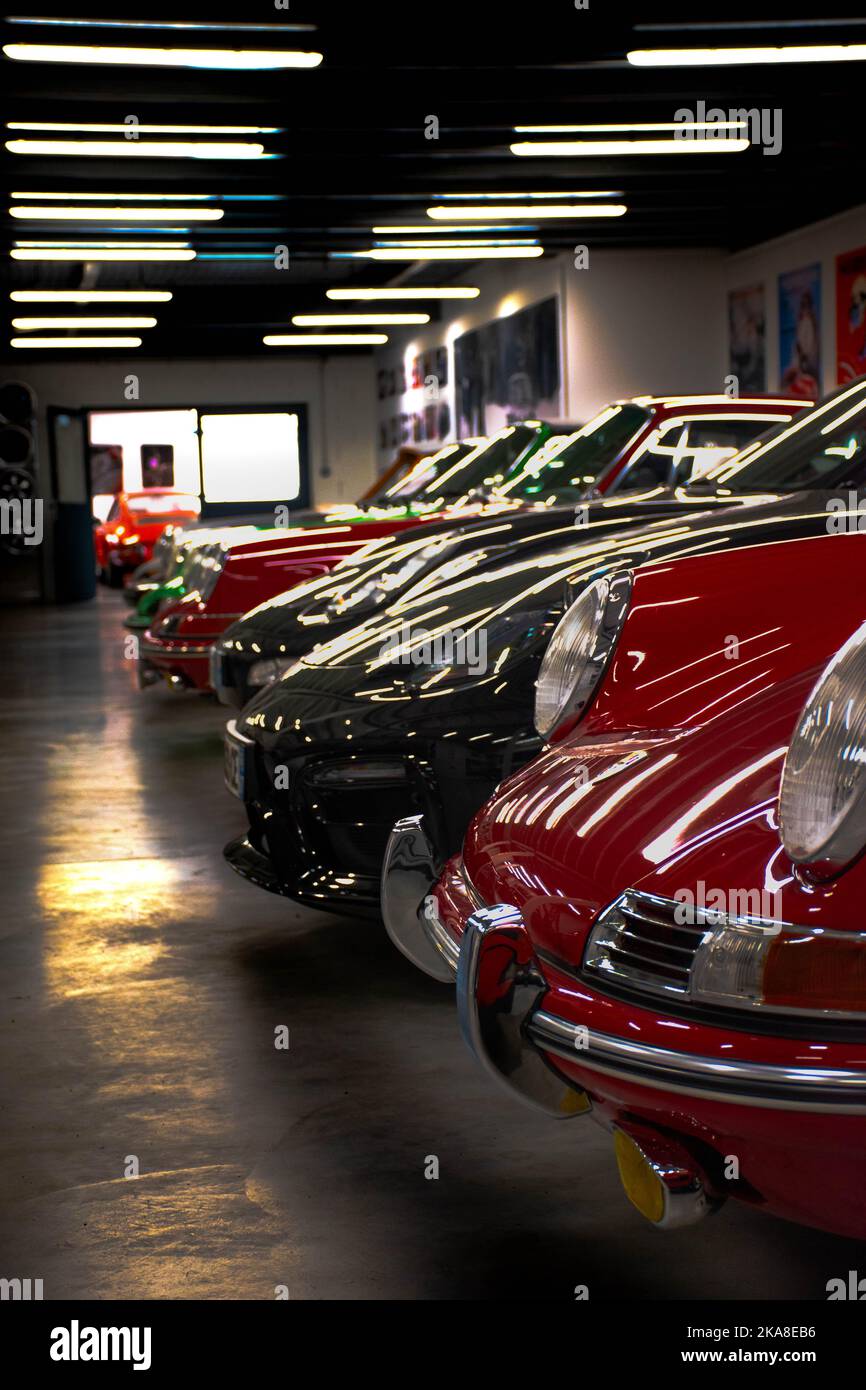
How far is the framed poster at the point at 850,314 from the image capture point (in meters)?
10.8

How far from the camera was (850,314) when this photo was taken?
1095 centimetres

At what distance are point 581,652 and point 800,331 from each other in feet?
33.6

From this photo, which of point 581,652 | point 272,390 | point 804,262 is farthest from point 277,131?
point 272,390

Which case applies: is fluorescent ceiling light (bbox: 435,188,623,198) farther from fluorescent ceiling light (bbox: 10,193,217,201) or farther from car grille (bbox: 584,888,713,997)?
car grille (bbox: 584,888,713,997)

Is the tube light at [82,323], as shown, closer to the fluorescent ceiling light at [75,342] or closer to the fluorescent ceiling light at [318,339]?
the fluorescent ceiling light at [75,342]

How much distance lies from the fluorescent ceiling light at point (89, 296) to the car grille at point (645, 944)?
15.7 metres

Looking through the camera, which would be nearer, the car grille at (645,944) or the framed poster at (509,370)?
the car grille at (645,944)

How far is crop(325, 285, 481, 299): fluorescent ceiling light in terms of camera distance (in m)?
17.2

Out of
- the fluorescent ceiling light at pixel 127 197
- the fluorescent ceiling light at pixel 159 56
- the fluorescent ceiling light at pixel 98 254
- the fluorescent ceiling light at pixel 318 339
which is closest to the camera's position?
the fluorescent ceiling light at pixel 159 56

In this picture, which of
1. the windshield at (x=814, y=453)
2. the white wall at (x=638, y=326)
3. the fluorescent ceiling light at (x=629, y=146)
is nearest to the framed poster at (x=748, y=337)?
the white wall at (x=638, y=326)
